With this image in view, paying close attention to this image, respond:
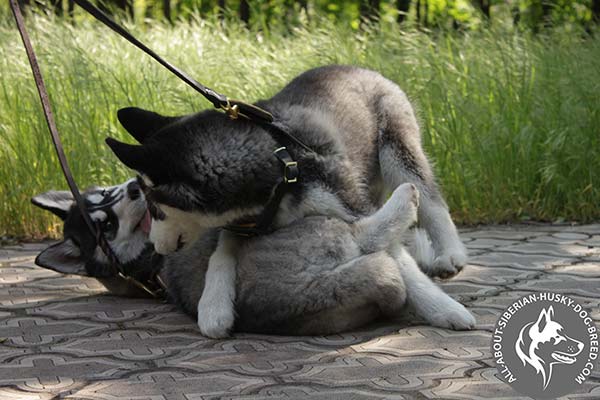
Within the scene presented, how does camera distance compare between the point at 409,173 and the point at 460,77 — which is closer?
the point at 409,173

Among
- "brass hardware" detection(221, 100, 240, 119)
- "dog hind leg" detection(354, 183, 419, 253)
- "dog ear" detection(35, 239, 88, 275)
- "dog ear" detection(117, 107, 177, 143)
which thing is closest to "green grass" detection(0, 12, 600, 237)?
"dog ear" detection(35, 239, 88, 275)

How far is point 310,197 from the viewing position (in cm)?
381

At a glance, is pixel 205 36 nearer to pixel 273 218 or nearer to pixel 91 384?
pixel 273 218

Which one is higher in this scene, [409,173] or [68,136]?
[409,173]

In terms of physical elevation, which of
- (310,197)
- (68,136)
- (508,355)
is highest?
(310,197)

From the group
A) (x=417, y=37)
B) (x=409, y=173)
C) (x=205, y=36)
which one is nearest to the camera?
(x=409, y=173)

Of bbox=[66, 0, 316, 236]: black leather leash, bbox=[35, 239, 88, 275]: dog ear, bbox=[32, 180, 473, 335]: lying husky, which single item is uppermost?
bbox=[66, 0, 316, 236]: black leather leash

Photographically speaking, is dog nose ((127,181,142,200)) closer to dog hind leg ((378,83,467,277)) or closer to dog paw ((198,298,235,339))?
dog paw ((198,298,235,339))

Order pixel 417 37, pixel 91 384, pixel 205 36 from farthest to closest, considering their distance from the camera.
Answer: pixel 205 36, pixel 417 37, pixel 91 384

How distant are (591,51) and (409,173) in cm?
365

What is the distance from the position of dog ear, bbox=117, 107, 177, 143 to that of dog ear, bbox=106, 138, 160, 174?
1.09 feet

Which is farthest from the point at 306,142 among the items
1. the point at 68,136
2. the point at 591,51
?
the point at 591,51

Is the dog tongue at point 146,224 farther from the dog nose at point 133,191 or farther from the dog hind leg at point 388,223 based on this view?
the dog hind leg at point 388,223

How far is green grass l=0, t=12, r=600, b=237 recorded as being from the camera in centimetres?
650
